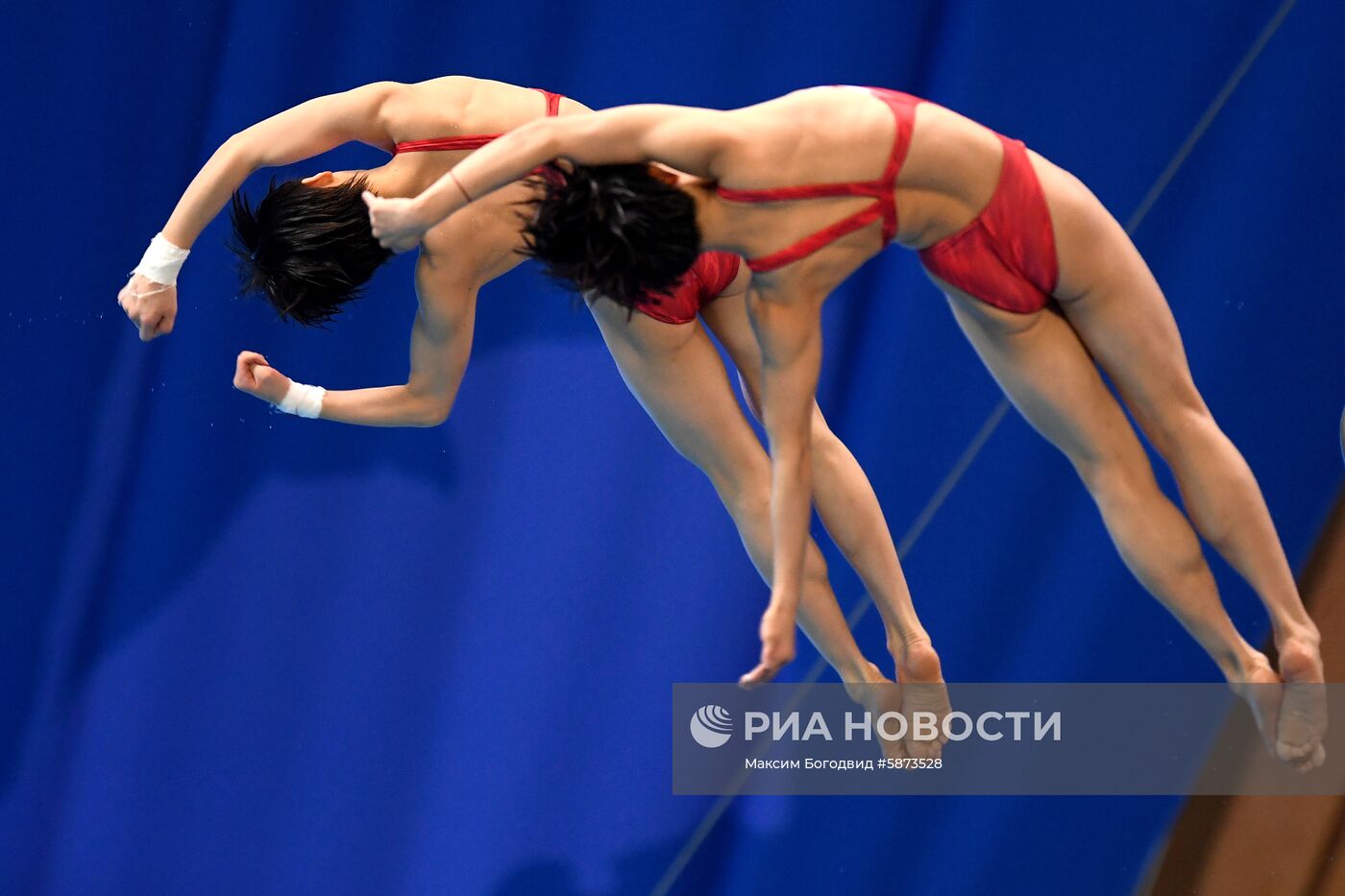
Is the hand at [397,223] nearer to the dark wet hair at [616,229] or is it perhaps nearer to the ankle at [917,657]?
the dark wet hair at [616,229]

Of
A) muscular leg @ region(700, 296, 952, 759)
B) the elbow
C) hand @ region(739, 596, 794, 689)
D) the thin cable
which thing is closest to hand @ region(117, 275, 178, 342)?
the elbow

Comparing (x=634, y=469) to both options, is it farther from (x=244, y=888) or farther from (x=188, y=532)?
(x=244, y=888)

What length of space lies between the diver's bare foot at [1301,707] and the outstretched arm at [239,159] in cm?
176

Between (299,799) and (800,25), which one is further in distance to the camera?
(299,799)

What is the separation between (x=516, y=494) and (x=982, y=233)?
183 centimetres

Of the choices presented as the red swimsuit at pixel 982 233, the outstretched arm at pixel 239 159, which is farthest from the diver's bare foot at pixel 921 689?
the outstretched arm at pixel 239 159

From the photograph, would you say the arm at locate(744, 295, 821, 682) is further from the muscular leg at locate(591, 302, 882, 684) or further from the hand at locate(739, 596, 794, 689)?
the muscular leg at locate(591, 302, 882, 684)

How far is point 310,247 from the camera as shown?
8.36 ft

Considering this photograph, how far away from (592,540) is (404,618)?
0.54 meters

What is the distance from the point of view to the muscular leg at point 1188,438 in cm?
233

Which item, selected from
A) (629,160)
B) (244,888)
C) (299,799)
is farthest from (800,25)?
(244,888)

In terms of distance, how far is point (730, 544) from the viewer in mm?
3721

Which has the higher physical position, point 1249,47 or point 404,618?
point 1249,47

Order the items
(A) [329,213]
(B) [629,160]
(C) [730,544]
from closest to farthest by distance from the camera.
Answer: (B) [629,160] < (A) [329,213] < (C) [730,544]
